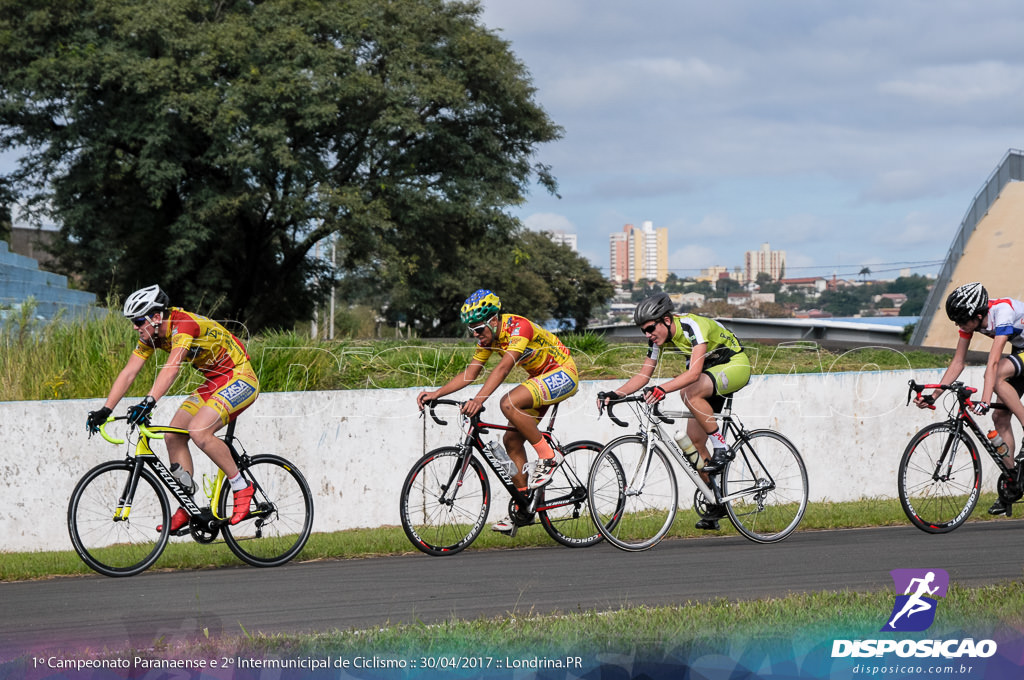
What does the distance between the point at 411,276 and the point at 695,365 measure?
82.2ft

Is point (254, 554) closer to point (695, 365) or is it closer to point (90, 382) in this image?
point (695, 365)

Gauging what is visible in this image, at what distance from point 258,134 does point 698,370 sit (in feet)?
71.3

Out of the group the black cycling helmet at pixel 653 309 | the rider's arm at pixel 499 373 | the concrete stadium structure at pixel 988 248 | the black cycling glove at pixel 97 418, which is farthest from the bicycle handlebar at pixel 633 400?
the concrete stadium structure at pixel 988 248

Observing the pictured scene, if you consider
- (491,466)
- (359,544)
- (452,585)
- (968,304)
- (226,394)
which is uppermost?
(968,304)

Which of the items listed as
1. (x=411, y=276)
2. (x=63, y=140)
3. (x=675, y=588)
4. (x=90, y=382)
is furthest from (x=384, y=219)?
(x=675, y=588)

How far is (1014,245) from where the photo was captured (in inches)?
1444

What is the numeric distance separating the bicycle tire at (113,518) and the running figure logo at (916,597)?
4.89m

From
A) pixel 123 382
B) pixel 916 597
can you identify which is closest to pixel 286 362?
pixel 123 382

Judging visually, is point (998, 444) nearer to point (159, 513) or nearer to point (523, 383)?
point (523, 383)

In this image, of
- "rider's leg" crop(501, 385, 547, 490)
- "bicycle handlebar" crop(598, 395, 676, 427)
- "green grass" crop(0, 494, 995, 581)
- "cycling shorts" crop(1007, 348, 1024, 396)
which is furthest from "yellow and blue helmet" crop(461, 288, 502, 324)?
"cycling shorts" crop(1007, 348, 1024, 396)

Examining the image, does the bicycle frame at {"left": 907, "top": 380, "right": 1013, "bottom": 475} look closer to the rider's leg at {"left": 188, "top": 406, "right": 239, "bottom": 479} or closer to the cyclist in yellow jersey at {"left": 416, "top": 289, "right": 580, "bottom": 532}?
→ the cyclist in yellow jersey at {"left": 416, "top": 289, "right": 580, "bottom": 532}

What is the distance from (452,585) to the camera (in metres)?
6.97

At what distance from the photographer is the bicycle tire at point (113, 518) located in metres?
7.49

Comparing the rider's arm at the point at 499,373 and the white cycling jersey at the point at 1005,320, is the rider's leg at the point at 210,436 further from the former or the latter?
the white cycling jersey at the point at 1005,320
